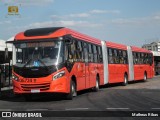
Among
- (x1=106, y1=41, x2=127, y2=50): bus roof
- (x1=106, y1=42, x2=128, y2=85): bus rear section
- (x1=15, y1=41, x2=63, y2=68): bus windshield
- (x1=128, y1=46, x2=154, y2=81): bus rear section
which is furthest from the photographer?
(x1=128, y1=46, x2=154, y2=81): bus rear section

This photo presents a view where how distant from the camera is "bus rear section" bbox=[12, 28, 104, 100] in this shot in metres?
16.5

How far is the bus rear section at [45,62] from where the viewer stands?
1655 centimetres

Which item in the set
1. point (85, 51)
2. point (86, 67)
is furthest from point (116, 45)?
point (86, 67)

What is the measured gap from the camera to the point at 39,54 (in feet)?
55.5

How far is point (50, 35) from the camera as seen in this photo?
56.7ft

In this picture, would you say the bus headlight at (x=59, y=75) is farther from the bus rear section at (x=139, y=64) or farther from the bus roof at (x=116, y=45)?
the bus rear section at (x=139, y=64)

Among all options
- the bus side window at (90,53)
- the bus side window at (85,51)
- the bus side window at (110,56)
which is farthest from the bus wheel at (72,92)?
the bus side window at (110,56)

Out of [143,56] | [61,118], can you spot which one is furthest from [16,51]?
[143,56]

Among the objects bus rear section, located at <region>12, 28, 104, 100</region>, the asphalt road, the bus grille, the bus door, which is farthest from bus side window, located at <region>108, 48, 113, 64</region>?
the bus grille

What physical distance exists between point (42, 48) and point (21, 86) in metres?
1.82

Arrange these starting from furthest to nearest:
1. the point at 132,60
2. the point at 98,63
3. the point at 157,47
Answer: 1. the point at 157,47
2. the point at 132,60
3. the point at 98,63

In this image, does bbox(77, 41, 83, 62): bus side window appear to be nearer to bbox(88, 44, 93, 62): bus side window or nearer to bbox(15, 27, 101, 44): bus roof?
bbox(15, 27, 101, 44): bus roof

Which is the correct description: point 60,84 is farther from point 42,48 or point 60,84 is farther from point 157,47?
point 157,47

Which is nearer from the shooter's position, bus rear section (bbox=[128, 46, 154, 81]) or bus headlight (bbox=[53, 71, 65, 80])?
bus headlight (bbox=[53, 71, 65, 80])
